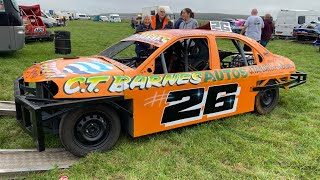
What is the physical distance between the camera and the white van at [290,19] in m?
23.8

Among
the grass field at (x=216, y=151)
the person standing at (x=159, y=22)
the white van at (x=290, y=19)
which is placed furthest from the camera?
the white van at (x=290, y=19)

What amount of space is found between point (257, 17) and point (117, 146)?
22.0 feet

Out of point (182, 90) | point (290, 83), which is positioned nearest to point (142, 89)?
point (182, 90)

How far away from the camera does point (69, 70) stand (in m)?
3.78

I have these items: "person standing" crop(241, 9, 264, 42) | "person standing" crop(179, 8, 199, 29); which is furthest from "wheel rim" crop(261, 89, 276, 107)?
"person standing" crop(241, 9, 264, 42)

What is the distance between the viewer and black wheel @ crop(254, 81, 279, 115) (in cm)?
538

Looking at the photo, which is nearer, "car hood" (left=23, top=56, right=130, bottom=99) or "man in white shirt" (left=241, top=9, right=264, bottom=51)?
"car hood" (left=23, top=56, right=130, bottom=99)

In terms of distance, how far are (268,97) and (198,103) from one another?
183cm

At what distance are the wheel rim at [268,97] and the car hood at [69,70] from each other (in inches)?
110

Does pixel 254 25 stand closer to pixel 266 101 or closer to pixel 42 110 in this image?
pixel 266 101

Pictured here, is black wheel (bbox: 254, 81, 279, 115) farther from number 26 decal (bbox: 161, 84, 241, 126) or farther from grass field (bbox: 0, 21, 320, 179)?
number 26 decal (bbox: 161, 84, 241, 126)

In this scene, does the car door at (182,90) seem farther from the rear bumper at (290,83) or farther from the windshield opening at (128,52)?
the rear bumper at (290,83)

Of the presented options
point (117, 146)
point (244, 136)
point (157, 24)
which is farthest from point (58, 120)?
point (157, 24)

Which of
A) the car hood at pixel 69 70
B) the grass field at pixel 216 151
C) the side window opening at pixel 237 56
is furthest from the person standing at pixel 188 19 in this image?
the car hood at pixel 69 70
